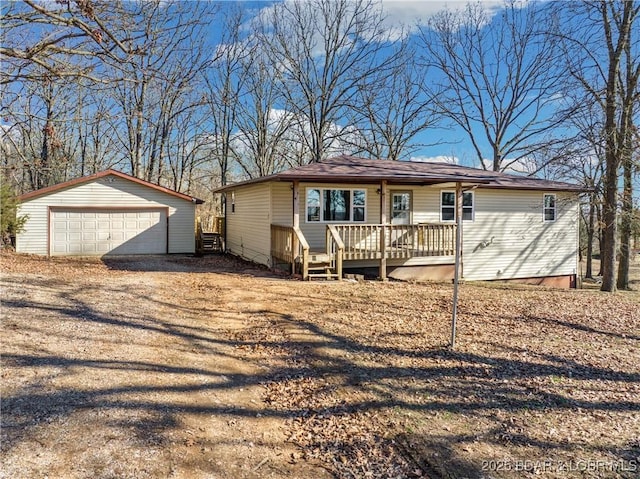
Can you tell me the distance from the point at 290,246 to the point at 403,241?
13.2 ft

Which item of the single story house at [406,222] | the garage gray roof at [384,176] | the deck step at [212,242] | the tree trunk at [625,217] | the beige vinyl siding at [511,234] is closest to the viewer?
the garage gray roof at [384,176]

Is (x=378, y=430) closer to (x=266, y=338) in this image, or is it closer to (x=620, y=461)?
(x=620, y=461)

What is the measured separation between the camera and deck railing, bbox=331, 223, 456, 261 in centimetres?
1188

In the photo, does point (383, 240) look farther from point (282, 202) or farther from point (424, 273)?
point (282, 202)

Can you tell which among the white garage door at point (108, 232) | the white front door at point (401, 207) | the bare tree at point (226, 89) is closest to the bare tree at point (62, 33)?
the white front door at point (401, 207)

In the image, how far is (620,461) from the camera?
3.09 meters

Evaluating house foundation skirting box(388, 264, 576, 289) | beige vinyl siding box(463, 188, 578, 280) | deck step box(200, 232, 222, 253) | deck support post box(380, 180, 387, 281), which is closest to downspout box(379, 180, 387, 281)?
deck support post box(380, 180, 387, 281)

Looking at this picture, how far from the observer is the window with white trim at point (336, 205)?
1286 cm

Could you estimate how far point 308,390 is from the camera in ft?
14.2

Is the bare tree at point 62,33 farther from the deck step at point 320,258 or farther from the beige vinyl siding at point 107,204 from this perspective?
the beige vinyl siding at point 107,204

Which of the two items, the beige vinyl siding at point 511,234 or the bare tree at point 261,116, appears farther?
the bare tree at point 261,116

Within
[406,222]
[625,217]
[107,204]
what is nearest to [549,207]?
[625,217]

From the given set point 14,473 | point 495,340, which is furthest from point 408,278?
point 14,473

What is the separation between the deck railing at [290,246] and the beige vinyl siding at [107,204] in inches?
244
